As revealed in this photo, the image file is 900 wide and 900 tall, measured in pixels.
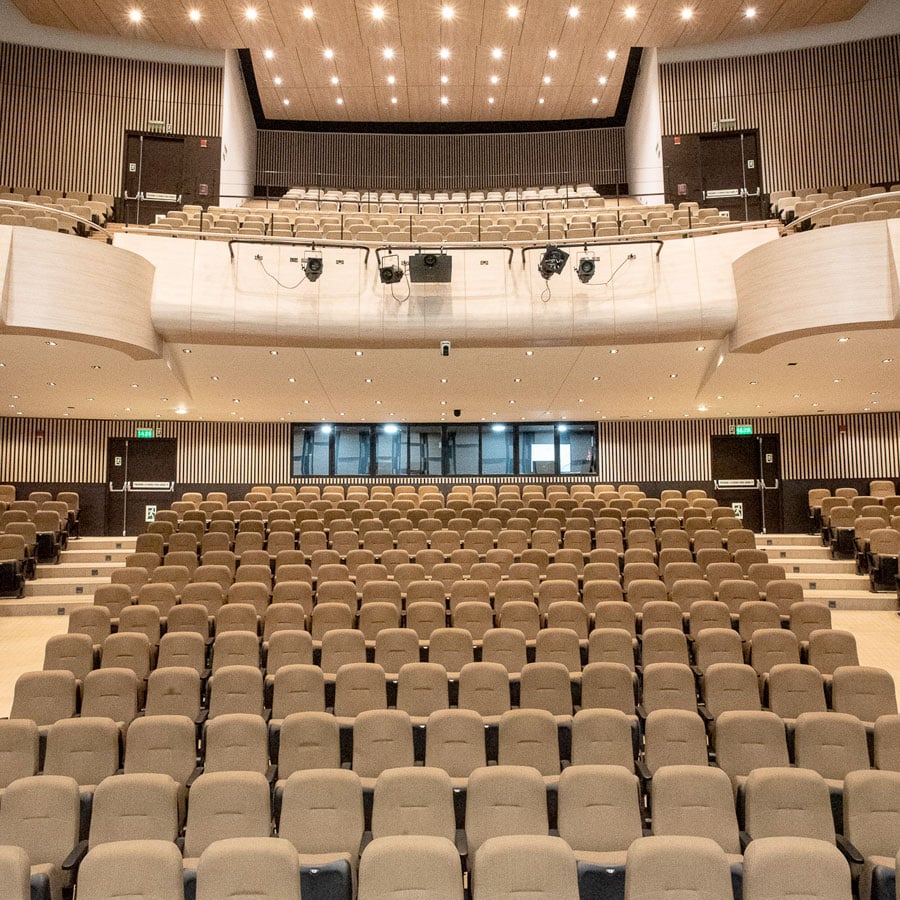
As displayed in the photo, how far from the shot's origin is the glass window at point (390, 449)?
15414 mm

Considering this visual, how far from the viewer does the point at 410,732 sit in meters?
4.50

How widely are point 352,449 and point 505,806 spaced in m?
12.0

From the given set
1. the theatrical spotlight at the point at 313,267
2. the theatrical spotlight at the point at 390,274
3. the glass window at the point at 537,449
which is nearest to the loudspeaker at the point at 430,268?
the theatrical spotlight at the point at 390,274

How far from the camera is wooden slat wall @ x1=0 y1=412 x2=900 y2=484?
48.0ft

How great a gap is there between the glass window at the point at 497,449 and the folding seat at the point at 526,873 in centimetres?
1246

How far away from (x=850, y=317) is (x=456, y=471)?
27.8 ft

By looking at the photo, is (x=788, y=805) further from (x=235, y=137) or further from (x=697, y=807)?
(x=235, y=137)

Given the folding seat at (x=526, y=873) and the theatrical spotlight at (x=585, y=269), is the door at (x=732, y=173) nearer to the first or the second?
the theatrical spotlight at (x=585, y=269)

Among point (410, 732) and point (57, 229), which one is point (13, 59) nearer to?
point (57, 229)

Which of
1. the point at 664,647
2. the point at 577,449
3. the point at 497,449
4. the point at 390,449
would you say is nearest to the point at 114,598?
the point at 664,647

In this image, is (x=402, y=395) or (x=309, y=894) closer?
(x=309, y=894)

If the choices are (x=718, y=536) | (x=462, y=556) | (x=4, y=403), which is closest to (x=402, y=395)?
(x=462, y=556)

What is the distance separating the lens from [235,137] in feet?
51.9

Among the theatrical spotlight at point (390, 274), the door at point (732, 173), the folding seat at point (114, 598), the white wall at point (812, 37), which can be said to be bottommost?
the folding seat at point (114, 598)
